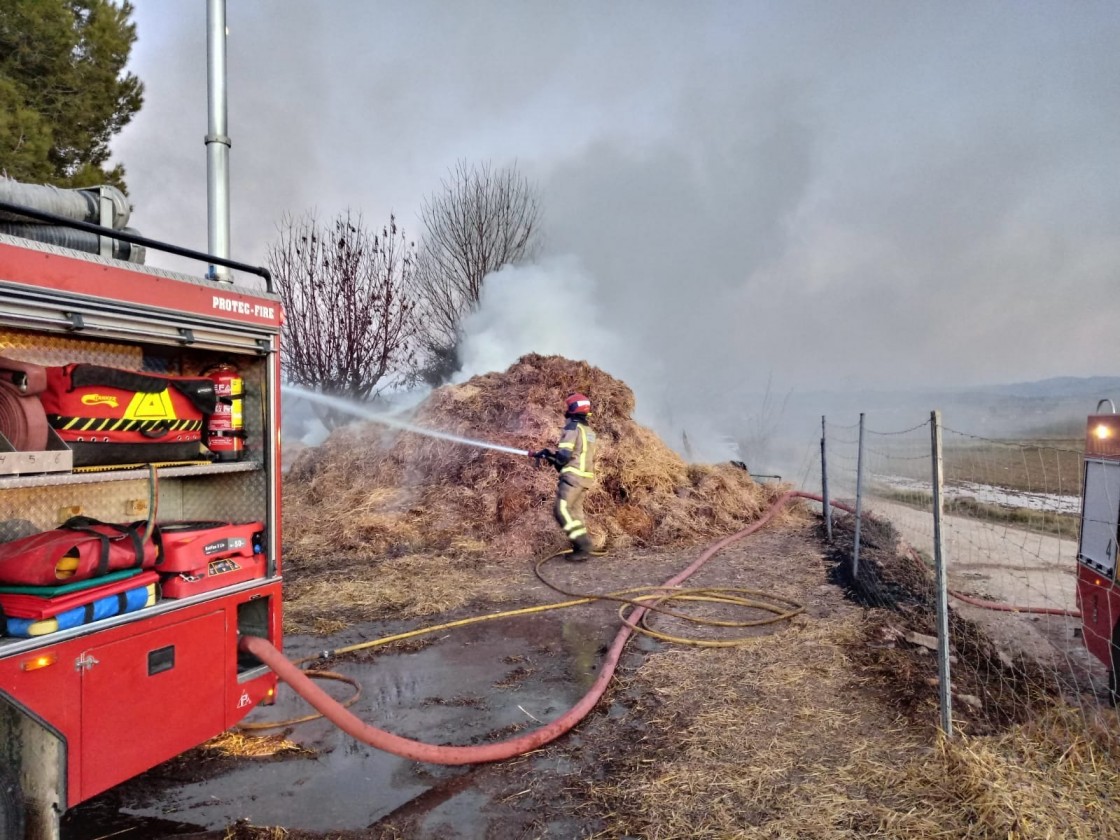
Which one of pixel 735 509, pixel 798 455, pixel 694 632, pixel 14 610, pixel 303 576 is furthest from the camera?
pixel 798 455

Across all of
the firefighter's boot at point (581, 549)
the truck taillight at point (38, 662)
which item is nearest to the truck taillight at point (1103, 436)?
the truck taillight at point (38, 662)

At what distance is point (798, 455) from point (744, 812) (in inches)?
1237

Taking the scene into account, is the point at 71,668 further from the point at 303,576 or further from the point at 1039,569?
the point at 1039,569

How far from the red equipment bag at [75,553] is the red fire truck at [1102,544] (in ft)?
17.3

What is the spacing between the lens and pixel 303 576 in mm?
8570

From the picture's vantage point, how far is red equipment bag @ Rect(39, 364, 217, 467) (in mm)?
3109

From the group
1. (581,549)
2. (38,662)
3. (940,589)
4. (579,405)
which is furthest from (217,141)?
(581,549)

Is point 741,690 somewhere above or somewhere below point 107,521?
below

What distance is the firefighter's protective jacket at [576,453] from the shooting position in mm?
8992

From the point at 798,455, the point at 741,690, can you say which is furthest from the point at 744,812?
the point at 798,455

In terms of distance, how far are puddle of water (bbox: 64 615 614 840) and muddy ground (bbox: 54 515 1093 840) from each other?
0.01 metres

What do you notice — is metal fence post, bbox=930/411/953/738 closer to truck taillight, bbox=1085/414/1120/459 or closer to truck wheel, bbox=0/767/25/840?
truck taillight, bbox=1085/414/1120/459

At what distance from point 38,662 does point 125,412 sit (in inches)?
47.7

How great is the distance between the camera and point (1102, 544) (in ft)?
13.9
